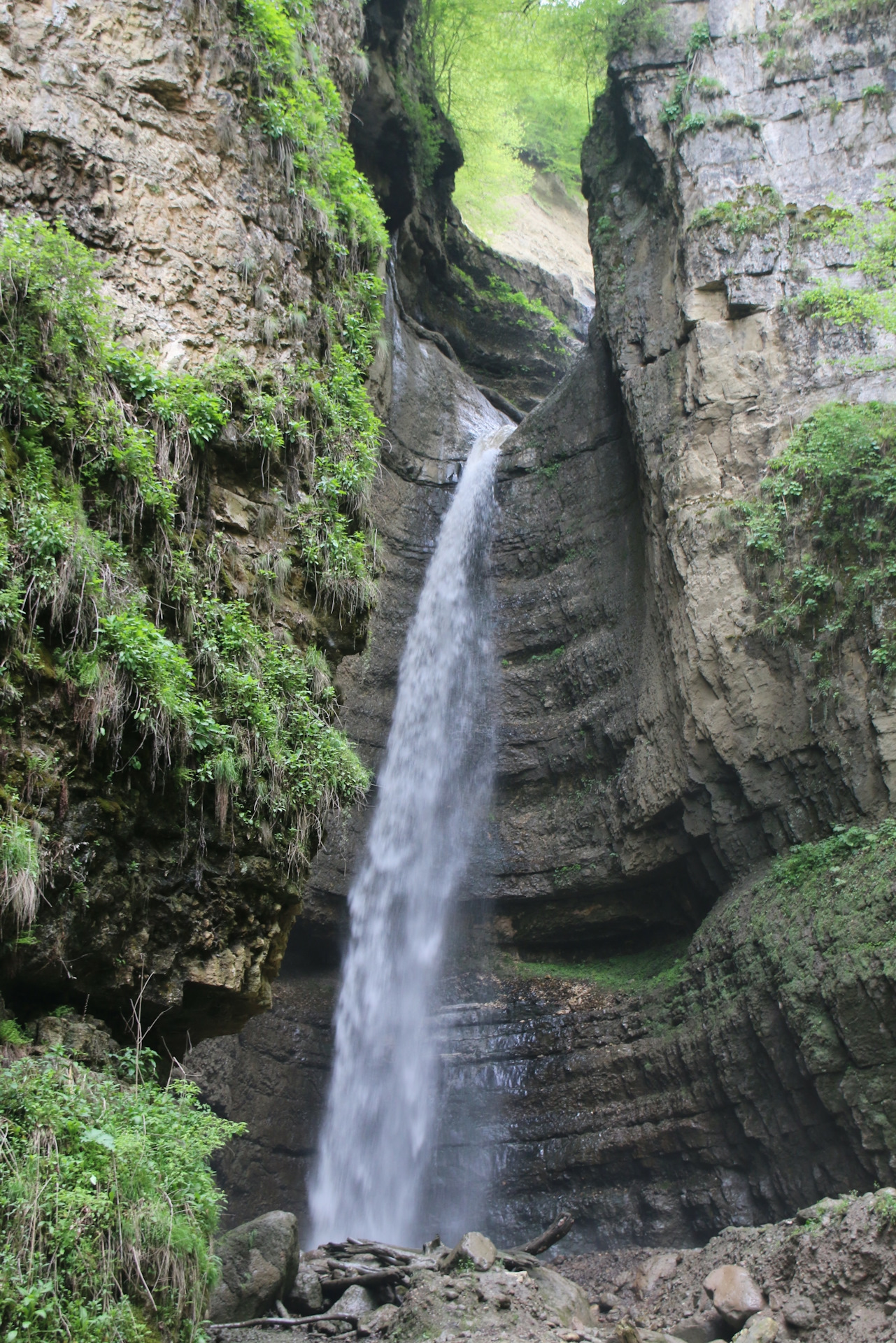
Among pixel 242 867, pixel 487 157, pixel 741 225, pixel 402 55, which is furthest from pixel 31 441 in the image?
pixel 487 157

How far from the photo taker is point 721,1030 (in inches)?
420

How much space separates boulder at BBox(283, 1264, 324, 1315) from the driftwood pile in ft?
0.36

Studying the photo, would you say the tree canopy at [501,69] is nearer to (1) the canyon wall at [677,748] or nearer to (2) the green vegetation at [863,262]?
(1) the canyon wall at [677,748]

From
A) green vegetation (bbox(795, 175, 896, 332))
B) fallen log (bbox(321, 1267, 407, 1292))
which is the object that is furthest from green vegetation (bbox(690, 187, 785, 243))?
fallen log (bbox(321, 1267, 407, 1292))

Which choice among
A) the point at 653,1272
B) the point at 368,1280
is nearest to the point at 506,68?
the point at 653,1272

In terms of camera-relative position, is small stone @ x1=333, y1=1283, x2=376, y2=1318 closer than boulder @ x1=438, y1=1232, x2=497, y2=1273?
Yes

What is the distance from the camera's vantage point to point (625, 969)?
1338cm

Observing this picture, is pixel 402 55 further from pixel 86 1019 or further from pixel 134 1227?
pixel 134 1227

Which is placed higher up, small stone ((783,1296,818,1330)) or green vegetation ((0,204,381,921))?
green vegetation ((0,204,381,921))

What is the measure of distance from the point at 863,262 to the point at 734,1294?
11988mm

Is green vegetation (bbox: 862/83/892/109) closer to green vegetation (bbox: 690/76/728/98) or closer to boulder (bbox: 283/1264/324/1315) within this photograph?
green vegetation (bbox: 690/76/728/98)

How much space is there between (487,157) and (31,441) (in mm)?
25482

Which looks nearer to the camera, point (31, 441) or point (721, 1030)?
point (31, 441)

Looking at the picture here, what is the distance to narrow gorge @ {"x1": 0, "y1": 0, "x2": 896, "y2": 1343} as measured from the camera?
606cm
